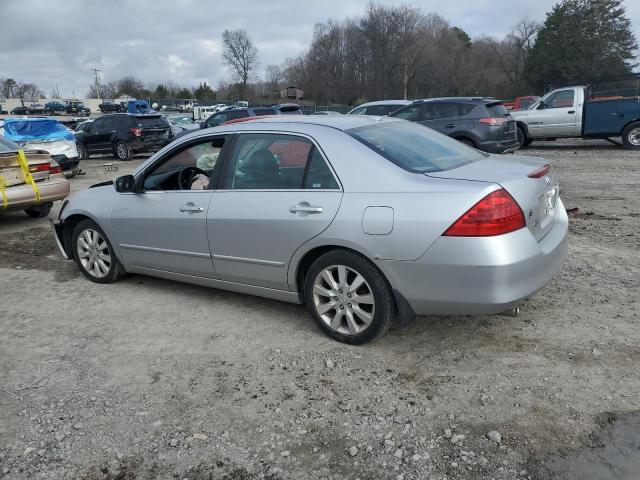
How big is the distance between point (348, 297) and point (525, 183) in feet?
4.52

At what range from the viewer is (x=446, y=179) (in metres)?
3.52

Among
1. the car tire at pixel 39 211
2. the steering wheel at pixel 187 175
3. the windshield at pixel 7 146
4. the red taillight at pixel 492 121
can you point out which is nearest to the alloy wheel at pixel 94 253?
the steering wheel at pixel 187 175

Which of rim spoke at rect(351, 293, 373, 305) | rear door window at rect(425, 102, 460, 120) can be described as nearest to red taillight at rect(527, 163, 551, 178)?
rim spoke at rect(351, 293, 373, 305)

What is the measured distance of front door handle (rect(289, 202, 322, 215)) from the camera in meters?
3.78

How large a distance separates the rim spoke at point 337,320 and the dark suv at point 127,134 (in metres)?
16.9

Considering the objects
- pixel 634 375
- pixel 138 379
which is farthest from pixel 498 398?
pixel 138 379

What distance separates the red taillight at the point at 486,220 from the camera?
3.26m

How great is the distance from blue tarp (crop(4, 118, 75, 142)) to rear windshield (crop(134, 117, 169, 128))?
4424 millimetres

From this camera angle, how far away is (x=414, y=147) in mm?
4102

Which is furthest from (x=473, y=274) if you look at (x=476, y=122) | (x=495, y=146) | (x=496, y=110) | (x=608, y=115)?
(x=608, y=115)

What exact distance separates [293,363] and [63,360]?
1.66 metres

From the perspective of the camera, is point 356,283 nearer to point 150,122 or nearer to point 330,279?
point 330,279

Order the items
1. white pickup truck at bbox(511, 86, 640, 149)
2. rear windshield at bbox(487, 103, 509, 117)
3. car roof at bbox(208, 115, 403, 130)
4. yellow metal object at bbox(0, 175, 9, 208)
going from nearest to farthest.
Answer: car roof at bbox(208, 115, 403, 130), yellow metal object at bbox(0, 175, 9, 208), rear windshield at bbox(487, 103, 509, 117), white pickup truck at bbox(511, 86, 640, 149)

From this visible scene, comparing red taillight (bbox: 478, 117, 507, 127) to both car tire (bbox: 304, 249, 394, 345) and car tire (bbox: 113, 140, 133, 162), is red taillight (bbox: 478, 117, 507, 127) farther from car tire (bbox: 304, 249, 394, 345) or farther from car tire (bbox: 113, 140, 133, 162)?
car tire (bbox: 113, 140, 133, 162)
